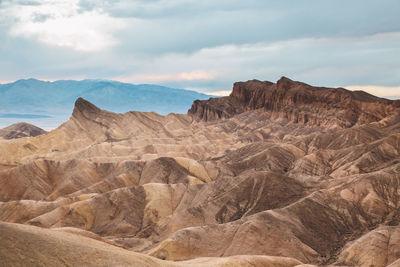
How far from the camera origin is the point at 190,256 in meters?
49.0

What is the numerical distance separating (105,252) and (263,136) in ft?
403

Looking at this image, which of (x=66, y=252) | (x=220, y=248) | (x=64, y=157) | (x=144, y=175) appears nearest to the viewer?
(x=66, y=252)

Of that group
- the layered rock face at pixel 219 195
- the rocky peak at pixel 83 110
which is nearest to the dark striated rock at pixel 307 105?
the layered rock face at pixel 219 195

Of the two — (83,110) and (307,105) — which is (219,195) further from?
(83,110)

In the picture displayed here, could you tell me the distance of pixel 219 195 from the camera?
2788 inches

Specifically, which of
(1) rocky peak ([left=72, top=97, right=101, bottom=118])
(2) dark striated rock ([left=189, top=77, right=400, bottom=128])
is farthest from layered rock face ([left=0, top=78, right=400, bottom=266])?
(1) rocky peak ([left=72, top=97, right=101, bottom=118])

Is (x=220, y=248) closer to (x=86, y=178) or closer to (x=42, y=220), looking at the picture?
→ (x=42, y=220)

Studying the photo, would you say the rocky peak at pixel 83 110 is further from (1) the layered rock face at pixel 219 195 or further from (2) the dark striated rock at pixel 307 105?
(2) the dark striated rock at pixel 307 105

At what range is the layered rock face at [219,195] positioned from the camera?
48.4m

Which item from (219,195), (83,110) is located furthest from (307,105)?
(219,195)

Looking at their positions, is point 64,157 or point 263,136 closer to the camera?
point 64,157

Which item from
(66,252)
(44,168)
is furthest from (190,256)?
(44,168)

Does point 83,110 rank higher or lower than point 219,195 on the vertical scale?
higher

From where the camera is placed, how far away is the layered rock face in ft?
159
